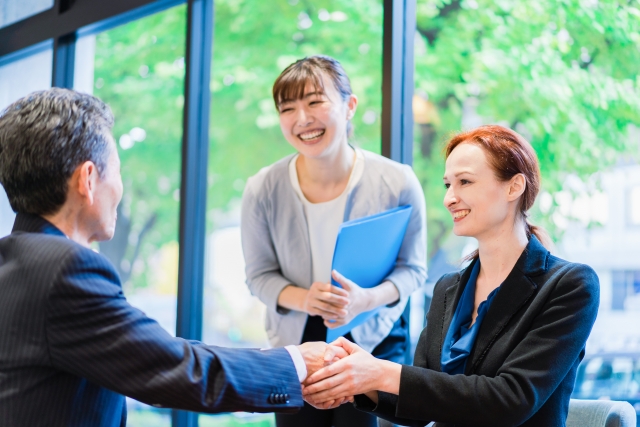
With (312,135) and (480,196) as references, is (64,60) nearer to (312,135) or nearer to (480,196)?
(312,135)

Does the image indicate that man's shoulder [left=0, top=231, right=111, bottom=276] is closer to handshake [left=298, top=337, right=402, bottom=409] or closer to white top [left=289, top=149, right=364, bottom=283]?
handshake [left=298, top=337, right=402, bottom=409]

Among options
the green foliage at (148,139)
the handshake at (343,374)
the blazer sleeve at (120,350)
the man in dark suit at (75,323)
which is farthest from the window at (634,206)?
the green foliage at (148,139)

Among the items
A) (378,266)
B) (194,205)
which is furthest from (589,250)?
(194,205)

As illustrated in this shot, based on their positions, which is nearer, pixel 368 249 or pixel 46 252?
pixel 46 252

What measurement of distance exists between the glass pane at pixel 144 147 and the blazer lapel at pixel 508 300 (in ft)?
10.8

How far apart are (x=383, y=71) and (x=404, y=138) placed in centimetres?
28

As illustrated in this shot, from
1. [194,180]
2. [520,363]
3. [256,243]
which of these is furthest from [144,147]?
[520,363]

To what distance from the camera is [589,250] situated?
2.81 metres

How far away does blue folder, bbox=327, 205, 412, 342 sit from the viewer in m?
2.02

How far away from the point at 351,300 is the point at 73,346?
3.22 feet

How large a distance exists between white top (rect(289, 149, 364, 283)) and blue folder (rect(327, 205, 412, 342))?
176 millimetres

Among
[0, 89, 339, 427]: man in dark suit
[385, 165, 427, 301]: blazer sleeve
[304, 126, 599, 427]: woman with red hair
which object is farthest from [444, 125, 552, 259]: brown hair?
[0, 89, 339, 427]: man in dark suit

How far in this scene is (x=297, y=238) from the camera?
2.34m

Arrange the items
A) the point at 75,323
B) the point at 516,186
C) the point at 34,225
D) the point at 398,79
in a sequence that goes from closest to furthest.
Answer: the point at 75,323 < the point at 34,225 < the point at 516,186 < the point at 398,79
